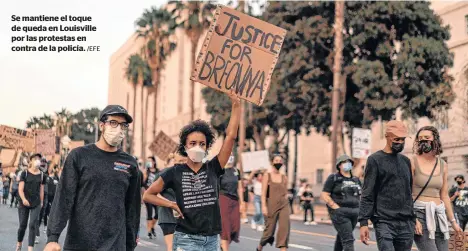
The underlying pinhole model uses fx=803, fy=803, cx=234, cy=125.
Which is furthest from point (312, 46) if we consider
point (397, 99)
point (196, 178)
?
point (196, 178)

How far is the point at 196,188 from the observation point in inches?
225

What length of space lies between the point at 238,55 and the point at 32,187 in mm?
→ 6737

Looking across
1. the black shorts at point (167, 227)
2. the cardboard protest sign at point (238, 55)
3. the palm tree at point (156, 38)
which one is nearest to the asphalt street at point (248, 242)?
the black shorts at point (167, 227)

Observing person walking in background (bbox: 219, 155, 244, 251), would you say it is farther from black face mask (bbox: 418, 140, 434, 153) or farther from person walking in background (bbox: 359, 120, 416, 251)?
person walking in background (bbox: 359, 120, 416, 251)

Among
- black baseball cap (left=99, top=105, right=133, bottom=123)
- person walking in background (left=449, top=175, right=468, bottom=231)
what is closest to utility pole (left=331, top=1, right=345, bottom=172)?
person walking in background (left=449, top=175, right=468, bottom=231)

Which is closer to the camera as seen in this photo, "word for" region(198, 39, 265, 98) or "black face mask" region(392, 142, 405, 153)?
"word for" region(198, 39, 265, 98)

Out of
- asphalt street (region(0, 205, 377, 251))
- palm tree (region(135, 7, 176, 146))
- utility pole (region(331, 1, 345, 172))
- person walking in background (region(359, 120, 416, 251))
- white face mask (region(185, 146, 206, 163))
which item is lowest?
asphalt street (region(0, 205, 377, 251))

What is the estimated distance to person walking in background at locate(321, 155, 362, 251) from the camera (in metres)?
10.4

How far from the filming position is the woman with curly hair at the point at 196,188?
5645 millimetres

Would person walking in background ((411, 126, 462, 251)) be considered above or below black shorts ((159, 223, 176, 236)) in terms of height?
above

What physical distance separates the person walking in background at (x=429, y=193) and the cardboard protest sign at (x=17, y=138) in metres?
15.4

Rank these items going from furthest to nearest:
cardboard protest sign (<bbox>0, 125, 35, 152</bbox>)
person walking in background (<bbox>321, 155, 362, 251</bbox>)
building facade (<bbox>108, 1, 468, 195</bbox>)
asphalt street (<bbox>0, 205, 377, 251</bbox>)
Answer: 1. building facade (<bbox>108, 1, 468, 195</bbox>)
2. cardboard protest sign (<bbox>0, 125, 35, 152</bbox>)
3. asphalt street (<bbox>0, 205, 377, 251</bbox>)
4. person walking in background (<bbox>321, 155, 362, 251</bbox>)

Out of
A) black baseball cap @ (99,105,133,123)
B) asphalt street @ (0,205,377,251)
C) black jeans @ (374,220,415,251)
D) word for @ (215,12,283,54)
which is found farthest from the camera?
asphalt street @ (0,205,377,251)

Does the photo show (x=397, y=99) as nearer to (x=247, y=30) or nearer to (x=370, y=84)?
(x=370, y=84)
